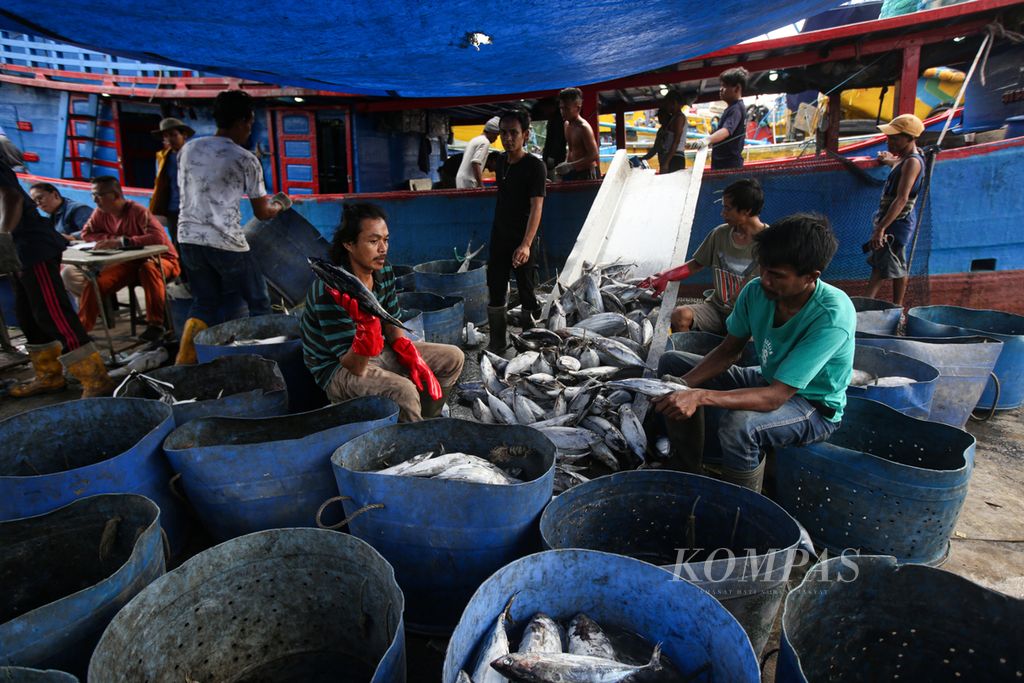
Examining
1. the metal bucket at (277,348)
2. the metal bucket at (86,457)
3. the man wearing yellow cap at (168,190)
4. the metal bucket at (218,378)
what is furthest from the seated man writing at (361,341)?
the man wearing yellow cap at (168,190)

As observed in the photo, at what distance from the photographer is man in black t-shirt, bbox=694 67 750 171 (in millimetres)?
6338

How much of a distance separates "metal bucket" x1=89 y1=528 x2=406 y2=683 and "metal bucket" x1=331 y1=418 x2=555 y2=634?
259mm

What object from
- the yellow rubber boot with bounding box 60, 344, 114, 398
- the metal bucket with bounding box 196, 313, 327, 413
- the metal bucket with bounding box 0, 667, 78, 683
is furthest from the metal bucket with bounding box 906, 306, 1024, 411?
the yellow rubber boot with bounding box 60, 344, 114, 398

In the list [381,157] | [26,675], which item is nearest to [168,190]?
[381,157]

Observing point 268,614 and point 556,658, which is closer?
point 556,658

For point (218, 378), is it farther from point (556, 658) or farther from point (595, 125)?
point (595, 125)

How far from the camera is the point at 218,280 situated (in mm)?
4645

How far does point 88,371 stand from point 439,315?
114 inches

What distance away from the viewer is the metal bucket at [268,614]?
172cm

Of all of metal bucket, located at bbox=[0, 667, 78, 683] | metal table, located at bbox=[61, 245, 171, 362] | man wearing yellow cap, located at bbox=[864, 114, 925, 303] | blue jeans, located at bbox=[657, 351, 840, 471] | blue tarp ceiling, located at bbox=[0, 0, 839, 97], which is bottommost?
metal bucket, located at bbox=[0, 667, 78, 683]

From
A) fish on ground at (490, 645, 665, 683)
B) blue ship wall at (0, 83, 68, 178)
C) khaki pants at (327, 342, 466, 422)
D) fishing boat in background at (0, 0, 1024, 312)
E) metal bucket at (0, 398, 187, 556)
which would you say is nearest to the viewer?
fish on ground at (490, 645, 665, 683)

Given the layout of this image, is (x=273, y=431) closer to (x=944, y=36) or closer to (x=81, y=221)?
(x=81, y=221)

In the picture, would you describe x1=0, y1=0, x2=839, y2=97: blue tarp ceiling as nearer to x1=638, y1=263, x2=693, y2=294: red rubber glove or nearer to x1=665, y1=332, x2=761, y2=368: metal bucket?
x1=638, y1=263, x2=693, y2=294: red rubber glove

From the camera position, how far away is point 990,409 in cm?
404
